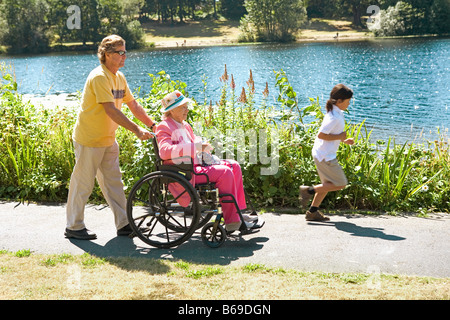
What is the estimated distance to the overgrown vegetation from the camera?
19.4 ft

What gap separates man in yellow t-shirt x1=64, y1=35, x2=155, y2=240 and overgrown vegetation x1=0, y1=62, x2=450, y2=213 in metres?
1.20

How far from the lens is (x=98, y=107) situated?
4.54 meters

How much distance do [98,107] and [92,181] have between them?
68cm

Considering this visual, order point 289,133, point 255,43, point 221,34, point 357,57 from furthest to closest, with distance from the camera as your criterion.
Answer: point 221,34, point 255,43, point 357,57, point 289,133

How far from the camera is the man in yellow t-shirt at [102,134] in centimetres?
442

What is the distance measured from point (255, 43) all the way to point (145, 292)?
219 feet

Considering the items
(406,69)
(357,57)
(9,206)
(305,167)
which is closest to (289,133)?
(305,167)

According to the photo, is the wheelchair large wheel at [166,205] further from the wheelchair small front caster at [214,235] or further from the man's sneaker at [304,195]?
the man's sneaker at [304,195]

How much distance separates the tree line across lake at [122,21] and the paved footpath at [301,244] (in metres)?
63.5

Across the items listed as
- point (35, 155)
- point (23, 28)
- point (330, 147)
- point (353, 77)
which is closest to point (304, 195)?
point (330, 147)

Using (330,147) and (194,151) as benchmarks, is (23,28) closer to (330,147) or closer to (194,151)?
(330,147)

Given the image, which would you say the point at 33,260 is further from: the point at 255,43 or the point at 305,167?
the point at 255,43

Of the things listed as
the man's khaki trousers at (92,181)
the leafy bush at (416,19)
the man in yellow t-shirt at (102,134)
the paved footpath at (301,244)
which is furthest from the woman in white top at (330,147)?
the leafy bush at (416,19)

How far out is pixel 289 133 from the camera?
6.54m
